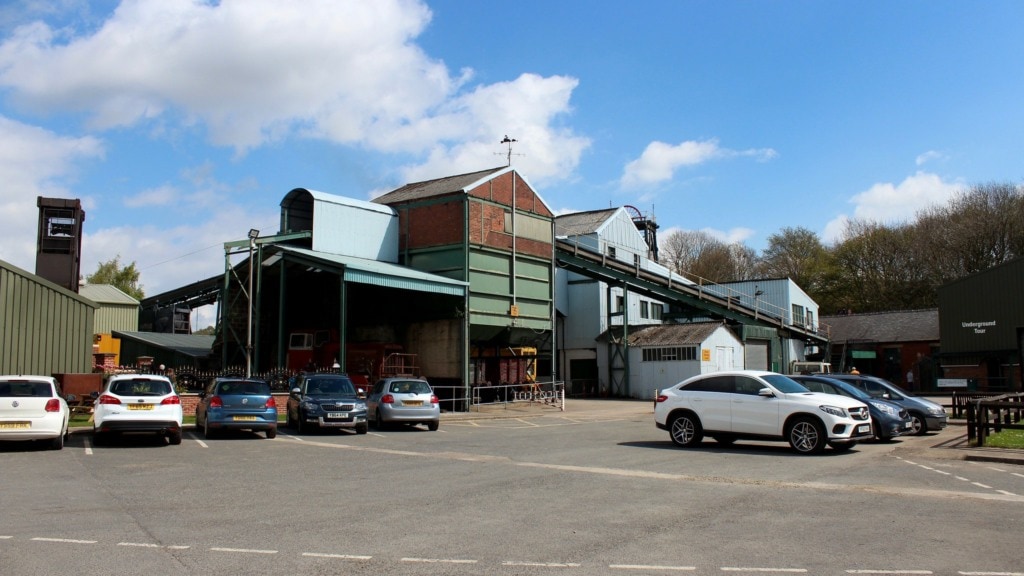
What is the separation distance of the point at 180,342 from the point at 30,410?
98.9 feet

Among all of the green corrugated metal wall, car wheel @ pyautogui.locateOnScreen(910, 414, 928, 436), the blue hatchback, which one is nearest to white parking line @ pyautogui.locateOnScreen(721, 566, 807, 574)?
the blue hatchback

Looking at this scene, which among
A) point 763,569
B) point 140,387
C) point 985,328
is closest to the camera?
point 763,569

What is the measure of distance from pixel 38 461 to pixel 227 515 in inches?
286

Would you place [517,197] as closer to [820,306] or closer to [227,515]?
[227,515]

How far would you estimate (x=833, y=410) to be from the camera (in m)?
15.2

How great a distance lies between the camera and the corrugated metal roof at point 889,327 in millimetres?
51406

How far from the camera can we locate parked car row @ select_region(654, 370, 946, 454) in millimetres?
15281

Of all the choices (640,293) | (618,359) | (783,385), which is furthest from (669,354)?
(783,385)

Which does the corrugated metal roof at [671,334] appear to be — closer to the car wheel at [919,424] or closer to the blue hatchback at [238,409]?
the car wheel at [919,424]

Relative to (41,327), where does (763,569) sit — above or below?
below

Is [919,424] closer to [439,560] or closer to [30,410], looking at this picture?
[439,560]

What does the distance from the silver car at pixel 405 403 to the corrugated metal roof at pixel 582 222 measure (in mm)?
29231

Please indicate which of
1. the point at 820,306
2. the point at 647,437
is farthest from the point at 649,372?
the point at 820,306

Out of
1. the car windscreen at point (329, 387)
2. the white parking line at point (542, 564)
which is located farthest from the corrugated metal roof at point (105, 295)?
the white parking line at point (542, 564)
